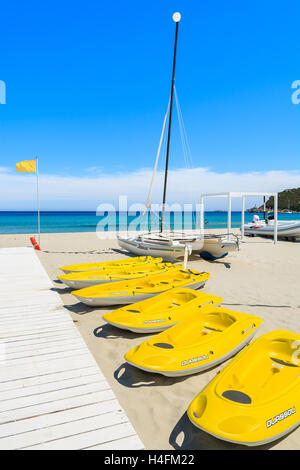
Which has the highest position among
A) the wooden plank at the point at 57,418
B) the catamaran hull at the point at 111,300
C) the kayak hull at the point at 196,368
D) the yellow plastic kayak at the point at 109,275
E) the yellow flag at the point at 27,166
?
the yellow flag at the point at 27,166

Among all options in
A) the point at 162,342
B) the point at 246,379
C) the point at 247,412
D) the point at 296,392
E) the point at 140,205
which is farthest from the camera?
the point at 140,205

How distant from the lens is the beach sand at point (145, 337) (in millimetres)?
2736

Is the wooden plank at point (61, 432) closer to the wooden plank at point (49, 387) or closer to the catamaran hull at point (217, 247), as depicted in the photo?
the wooden plank at point (49, 387)

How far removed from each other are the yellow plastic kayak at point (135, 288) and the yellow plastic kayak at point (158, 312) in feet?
2.21

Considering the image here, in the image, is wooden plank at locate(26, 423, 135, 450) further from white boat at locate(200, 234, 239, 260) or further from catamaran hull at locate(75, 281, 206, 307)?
white boat at locate(200, 234, 239, 260)

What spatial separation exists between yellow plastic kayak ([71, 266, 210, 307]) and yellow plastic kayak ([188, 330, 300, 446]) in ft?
10.0

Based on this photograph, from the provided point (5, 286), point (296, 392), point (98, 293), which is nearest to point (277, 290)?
point (98, 293)

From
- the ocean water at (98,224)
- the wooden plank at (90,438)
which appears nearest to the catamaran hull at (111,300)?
the wooden plank at (90,438)

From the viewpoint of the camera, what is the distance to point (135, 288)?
6.41 metres

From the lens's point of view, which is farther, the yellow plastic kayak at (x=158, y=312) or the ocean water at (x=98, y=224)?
the ocean water at (x=98, y=224)

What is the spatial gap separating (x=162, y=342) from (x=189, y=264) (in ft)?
27.2

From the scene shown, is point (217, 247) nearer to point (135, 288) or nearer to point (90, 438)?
point (135, 288)

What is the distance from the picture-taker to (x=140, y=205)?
14.2m

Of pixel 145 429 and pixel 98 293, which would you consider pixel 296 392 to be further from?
pixel 98 293
